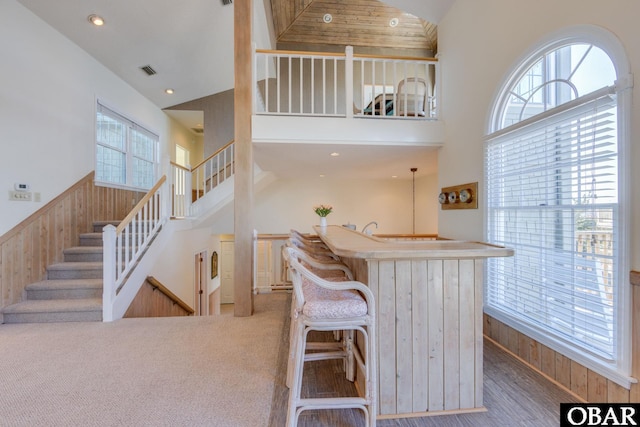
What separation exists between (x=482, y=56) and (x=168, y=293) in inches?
203

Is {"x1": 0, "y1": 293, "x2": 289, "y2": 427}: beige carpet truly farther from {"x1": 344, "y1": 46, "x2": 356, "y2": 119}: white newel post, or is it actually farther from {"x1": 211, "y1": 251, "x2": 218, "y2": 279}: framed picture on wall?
{"x1": 211, "y1": 251, "x2": 218, "y2": 279}: framed picture on wall

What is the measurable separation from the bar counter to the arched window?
670 millimetres

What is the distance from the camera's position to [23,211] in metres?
3.23

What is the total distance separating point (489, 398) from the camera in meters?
1.82

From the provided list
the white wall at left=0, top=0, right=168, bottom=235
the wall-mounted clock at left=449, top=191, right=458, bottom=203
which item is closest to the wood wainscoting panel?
the wall-mounted clock at left=449, top=191, right=458, bottom=203

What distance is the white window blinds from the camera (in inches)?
64.3

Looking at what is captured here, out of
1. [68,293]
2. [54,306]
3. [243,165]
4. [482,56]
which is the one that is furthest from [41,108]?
[482,56]

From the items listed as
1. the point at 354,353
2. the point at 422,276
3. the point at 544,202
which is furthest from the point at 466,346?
the point at 544,202

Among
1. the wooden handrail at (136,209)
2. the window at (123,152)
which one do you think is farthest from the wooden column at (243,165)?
the window at (123,152)

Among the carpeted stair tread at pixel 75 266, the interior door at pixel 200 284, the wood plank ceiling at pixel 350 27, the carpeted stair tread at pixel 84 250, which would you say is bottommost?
the interior door at pixel 200 284

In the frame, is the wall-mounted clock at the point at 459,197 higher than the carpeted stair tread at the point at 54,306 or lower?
higher

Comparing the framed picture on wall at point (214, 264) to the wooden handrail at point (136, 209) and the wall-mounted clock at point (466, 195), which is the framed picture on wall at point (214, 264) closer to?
the wooden handrail at point (136, 209)

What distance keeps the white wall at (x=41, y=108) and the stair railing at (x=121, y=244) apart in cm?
Answer: 113

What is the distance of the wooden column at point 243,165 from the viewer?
310 centimetres
